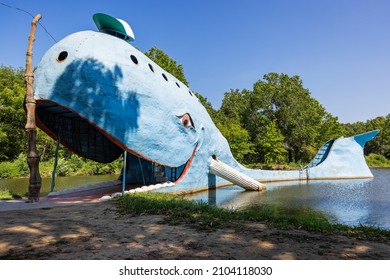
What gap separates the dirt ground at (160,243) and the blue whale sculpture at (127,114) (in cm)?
506

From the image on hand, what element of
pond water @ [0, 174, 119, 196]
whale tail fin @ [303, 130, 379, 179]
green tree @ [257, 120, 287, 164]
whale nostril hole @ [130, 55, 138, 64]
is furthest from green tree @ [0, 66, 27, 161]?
whale tail fin @ [303, 130, 379, 179]

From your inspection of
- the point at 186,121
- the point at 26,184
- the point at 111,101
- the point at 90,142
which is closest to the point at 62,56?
the point at 111,101

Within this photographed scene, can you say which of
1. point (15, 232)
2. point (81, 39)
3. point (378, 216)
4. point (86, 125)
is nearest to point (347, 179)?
point (378, 216)

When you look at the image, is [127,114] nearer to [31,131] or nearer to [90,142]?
[31,131]

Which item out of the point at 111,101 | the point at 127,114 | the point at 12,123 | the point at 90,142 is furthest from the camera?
the point at 12,123

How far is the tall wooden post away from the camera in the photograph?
9.13 meters

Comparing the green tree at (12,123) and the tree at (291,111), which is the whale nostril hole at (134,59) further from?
the tree at (291,111)

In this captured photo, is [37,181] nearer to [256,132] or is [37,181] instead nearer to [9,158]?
[9,158]

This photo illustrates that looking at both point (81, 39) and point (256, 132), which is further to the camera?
point (256, 132)

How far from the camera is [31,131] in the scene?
9.16 meters

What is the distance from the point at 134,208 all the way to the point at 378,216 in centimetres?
717

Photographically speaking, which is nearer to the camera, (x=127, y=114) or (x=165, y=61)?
(x=127, y=114)

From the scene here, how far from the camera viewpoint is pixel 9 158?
31.2m

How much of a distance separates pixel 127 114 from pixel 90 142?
414 cm
